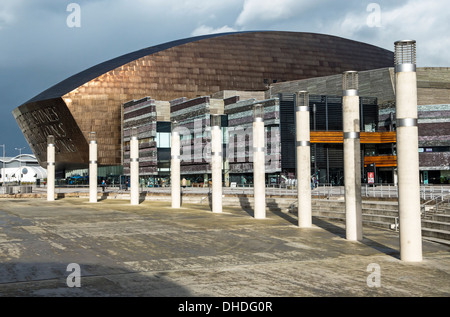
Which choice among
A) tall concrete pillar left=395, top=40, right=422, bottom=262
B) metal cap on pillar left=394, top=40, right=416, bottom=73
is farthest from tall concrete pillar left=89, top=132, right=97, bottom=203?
metal cap on pillar left=394, top=40, right=416, bottom=73

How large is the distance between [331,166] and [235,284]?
2317 inches

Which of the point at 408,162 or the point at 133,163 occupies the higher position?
the point at 133,163

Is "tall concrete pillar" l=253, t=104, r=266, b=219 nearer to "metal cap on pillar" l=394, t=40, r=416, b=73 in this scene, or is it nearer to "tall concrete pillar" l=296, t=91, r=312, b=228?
"tall concrete pillar" l=296, t=91, r=312, b=228

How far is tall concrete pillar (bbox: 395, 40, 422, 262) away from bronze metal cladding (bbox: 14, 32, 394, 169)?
81780mm

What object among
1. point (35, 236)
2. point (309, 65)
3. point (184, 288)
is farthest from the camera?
point (309, 65)

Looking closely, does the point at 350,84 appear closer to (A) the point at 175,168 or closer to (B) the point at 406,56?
(B) the point at 406,56

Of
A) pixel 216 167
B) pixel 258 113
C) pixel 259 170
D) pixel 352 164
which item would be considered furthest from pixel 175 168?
pixel 352 164

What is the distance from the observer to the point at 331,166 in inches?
2697

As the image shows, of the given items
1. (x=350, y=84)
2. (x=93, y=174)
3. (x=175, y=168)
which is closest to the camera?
(x=350, y=84)

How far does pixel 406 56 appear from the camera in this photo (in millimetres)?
15242

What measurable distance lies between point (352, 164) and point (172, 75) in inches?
3123

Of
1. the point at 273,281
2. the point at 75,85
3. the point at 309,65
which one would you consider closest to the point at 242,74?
the point at 309,65

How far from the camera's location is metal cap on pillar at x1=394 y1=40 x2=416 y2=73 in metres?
15.2
